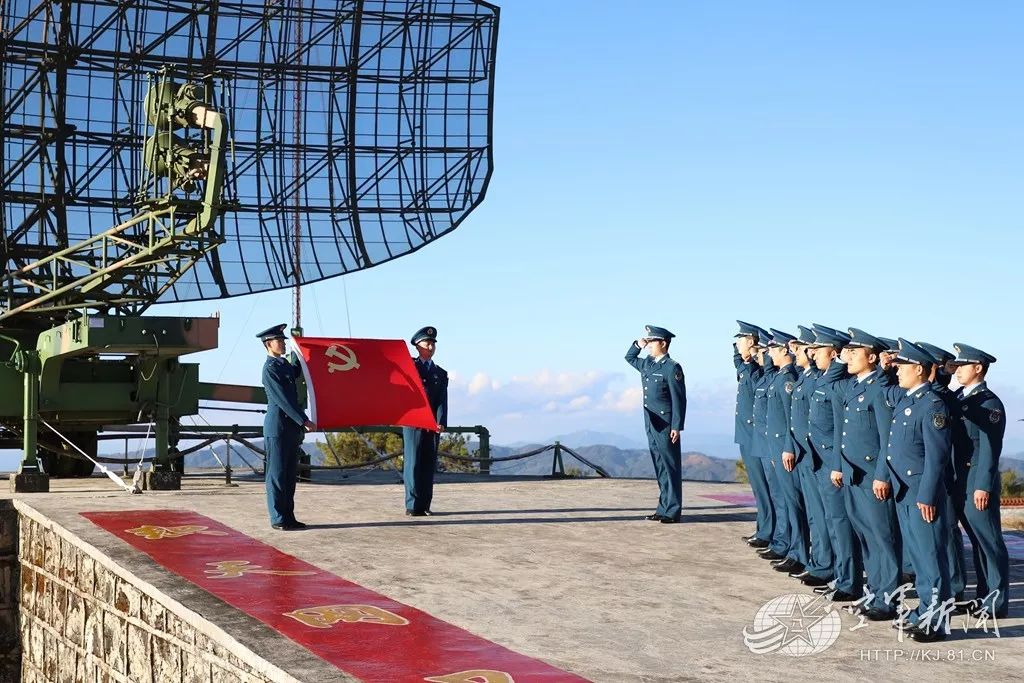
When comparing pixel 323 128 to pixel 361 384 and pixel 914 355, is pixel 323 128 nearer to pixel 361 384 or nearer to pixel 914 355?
pixel 361 384

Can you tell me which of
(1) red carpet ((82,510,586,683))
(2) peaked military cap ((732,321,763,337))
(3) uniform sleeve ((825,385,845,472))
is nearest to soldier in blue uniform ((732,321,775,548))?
(2) peaked military cap ((732,321,763,337))

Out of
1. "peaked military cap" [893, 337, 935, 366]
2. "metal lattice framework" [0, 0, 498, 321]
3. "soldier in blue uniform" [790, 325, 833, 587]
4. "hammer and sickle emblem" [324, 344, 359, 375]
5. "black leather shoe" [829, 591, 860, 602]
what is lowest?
"black leather shoe" [829, 591, 860, 602]

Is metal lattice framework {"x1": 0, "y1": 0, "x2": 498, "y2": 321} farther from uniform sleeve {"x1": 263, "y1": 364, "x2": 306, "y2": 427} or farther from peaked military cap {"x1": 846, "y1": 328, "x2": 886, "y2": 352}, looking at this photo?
peaked military cap {"x1": 846, "y1": 328, "x2": 886, "y2": 352}

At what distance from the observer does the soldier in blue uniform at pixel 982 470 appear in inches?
394

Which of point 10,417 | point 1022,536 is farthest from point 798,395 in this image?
point 10,417

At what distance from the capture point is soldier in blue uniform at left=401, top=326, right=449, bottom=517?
15.0 m

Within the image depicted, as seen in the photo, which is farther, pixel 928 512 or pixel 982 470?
pixel 982 470

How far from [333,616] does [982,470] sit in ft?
16.9

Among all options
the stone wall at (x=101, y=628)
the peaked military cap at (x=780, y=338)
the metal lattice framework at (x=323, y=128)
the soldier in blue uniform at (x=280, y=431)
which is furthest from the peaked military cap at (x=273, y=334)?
the metal lattice framework at (x=323, y=128)

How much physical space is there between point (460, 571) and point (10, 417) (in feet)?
36.7

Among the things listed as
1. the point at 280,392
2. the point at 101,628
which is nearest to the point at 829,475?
the point at 280,392

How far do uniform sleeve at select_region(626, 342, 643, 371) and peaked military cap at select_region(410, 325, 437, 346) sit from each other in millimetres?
2313

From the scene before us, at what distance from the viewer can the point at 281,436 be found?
13.9m

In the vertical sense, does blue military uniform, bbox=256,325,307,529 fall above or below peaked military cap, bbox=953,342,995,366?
below
